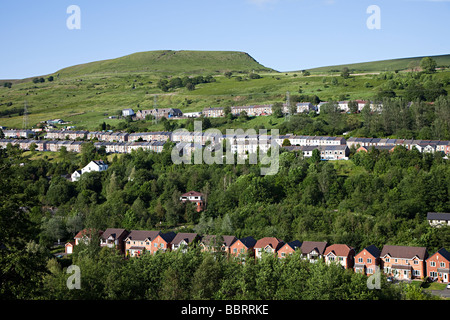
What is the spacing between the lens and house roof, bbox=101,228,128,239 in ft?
111

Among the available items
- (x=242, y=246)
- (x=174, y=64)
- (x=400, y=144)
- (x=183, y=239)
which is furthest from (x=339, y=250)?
(x=174, y=64)

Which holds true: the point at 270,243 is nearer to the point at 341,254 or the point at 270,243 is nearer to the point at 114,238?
the point at 341,254

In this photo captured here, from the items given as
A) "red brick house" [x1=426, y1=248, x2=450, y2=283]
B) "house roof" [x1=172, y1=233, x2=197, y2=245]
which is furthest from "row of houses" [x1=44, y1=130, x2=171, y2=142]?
"red brick house" [x1=426, y1=248, x2=450, y2=283]

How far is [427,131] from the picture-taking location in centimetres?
4950

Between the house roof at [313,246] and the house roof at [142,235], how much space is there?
969 cm

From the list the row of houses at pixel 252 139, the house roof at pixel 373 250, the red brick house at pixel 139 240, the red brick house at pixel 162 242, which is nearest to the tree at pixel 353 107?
the row of houses at pixel 252 139

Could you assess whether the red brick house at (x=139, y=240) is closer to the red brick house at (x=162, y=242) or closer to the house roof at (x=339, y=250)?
the red brick house at (x=162, y=242)

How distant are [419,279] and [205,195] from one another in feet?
61.8

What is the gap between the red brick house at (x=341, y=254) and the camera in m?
28.7

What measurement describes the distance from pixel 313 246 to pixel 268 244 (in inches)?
105

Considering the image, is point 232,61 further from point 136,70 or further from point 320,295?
point 320,295

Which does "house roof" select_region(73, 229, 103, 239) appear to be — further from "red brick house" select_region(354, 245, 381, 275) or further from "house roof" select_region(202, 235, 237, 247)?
"red brick house" select_region(354, 245, 381, 275)

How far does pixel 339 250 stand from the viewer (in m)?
29.2

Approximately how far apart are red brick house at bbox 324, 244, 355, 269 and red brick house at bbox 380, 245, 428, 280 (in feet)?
5.96
